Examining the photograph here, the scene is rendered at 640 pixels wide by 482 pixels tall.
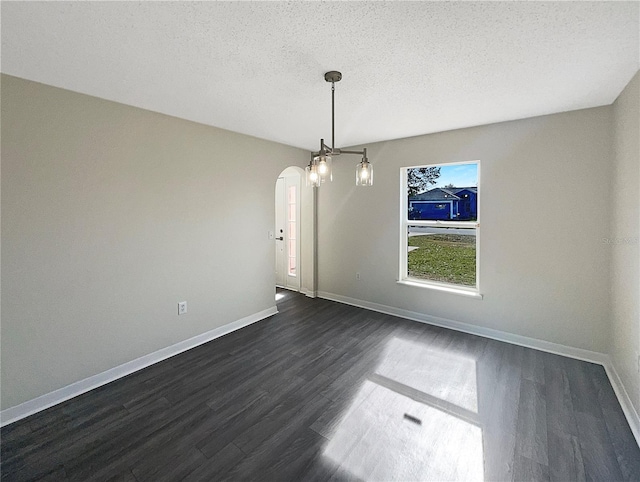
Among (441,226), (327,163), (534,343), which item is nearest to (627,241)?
(534,343)

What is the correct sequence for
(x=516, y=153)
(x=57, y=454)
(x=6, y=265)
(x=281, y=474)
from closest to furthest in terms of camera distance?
(x=281, y=474), (x=57, y=454), (x=6, y=265), (x=516, y=153)

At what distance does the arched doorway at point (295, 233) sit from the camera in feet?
16.6

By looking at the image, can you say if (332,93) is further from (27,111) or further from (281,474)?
(281,474)

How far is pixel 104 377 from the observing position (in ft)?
8.51

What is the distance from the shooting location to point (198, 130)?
3.24 meters

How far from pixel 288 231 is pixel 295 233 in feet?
0.58

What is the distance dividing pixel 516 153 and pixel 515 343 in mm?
2125

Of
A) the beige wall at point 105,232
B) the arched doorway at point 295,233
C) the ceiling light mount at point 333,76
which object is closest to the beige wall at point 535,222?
the arched doorway at point 295,233

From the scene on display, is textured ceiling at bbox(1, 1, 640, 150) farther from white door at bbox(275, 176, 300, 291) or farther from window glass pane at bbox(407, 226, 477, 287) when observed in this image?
white door at bbox(275, 176, 300, 291)

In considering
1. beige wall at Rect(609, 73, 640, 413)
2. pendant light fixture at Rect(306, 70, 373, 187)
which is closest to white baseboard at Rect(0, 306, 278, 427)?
pendant light fixture at Rect(306, 70, 373, 187)

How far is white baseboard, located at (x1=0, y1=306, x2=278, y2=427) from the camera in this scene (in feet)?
7.07

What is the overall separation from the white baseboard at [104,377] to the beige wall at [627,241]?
12.3 ft

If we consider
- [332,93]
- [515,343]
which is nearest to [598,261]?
[515,343]

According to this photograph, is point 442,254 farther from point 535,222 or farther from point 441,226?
point 535,222
